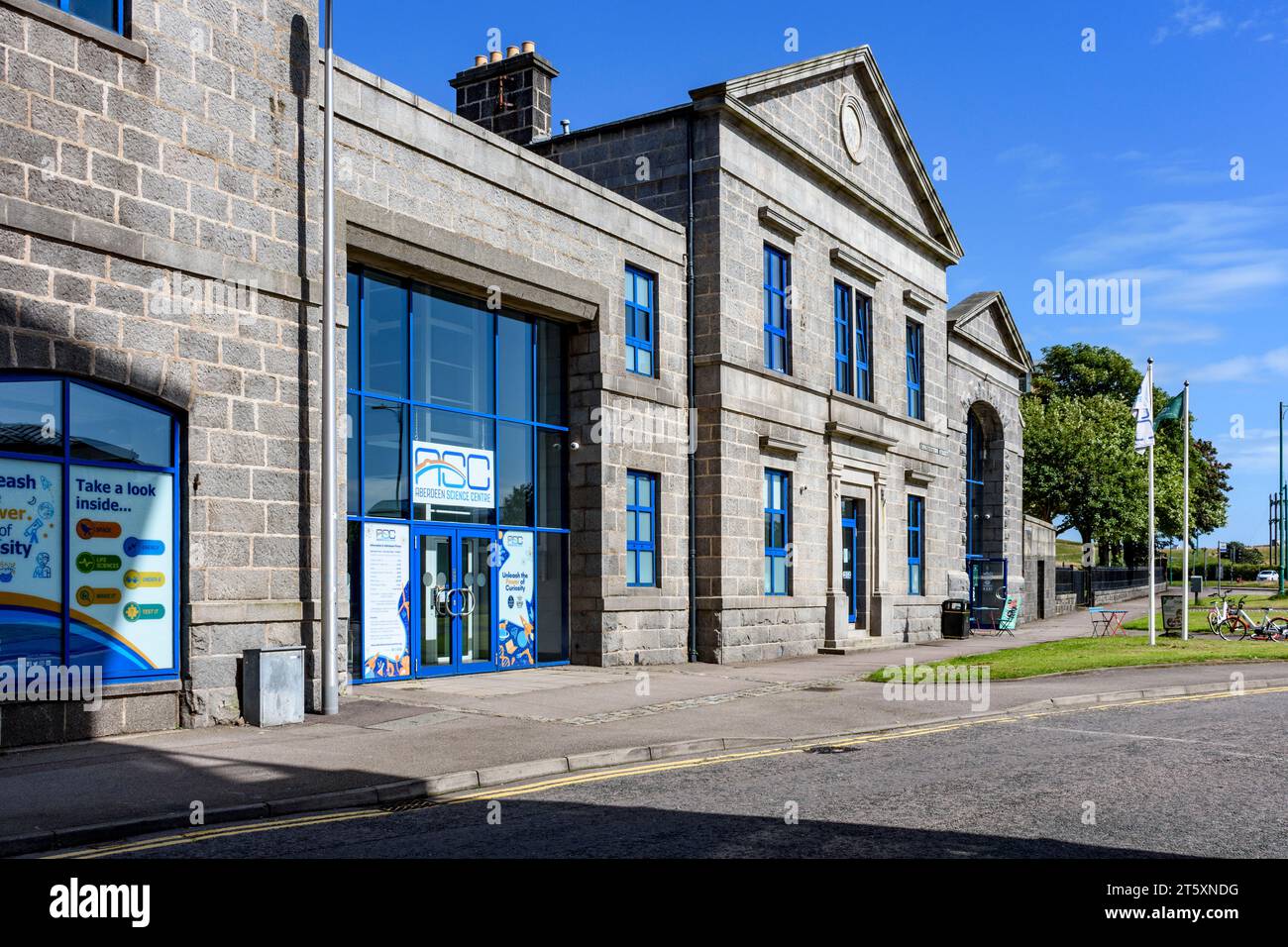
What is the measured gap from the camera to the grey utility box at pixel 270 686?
1231 centimetres

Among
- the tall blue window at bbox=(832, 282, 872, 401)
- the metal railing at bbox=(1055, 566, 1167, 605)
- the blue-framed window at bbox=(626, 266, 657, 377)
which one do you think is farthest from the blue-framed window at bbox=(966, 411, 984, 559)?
the blue-framed window at bbox=(626, 266, 657, 377)

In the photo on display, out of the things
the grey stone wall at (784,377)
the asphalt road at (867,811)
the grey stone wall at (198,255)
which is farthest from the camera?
the grey stone wall at (784,377)

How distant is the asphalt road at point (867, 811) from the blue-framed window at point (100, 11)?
8.28m

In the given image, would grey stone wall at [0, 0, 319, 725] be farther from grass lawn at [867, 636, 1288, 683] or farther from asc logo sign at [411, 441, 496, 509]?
grass lawn at [867, 636, 1288, 683]

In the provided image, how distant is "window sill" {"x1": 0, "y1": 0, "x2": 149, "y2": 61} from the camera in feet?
35.9

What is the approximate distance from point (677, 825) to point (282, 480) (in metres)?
7.32

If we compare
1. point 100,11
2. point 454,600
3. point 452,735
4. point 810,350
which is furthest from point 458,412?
point 810,350

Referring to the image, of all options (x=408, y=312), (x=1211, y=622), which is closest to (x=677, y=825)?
(x=408, y=312)

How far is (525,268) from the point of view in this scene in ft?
59.2

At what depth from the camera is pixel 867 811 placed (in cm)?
816

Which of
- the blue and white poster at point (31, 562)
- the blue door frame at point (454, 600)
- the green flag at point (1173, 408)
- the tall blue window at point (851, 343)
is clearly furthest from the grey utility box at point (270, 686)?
the green flag at point (1173, 408)

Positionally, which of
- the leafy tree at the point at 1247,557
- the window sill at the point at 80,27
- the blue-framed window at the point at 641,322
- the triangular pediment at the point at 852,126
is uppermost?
the triangular pediment at the point at 852,126

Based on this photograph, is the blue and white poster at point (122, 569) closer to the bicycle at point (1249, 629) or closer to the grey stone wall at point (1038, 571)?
the bicycle at point (1249, 629)
